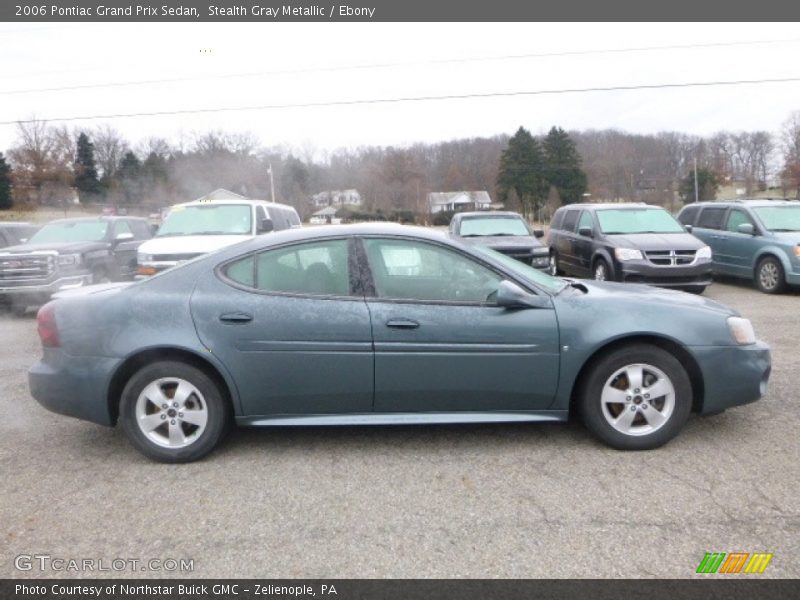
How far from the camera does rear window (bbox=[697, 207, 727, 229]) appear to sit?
12641 millimetres

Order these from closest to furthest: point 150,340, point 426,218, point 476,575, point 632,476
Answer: point 476,575, point 632,476, point 150,340, point 426,218

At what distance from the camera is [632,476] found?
3684 millimetres

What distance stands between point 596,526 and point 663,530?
319 mm

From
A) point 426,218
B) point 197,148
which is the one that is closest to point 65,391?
point 197,148

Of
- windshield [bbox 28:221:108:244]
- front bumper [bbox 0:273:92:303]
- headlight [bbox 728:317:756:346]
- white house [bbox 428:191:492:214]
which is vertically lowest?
front bumper [bbox 0:273:92:303]

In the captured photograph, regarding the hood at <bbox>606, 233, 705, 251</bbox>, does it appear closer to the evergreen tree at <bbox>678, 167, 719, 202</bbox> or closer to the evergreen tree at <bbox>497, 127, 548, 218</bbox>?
the evergreen tree at <bbox>678, 167, 719, 202</bbox>

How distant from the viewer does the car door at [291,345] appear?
3.96 m

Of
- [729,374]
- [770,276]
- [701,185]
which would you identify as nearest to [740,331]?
[729,374]

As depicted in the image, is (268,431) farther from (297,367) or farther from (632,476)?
(632,476)

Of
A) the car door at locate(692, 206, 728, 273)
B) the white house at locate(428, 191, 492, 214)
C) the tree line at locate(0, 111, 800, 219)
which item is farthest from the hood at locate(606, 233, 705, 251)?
the white house at locate(428, 191, 492, 214)

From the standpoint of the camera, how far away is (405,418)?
4.04m

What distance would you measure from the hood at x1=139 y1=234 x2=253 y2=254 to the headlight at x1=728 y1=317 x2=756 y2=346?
7391mm

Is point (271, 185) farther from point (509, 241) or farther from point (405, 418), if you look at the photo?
point (405, 418)
